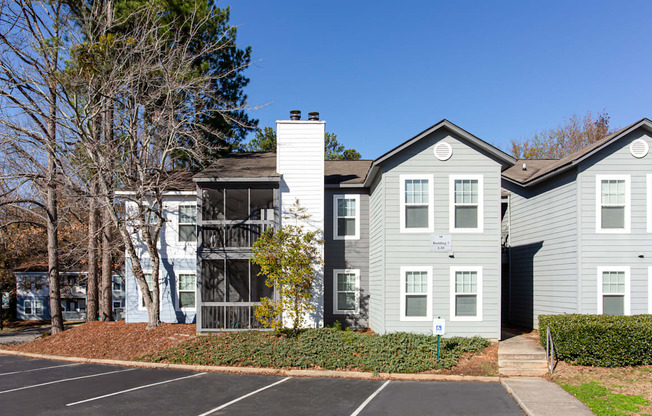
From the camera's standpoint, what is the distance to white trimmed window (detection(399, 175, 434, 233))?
47.5 ft

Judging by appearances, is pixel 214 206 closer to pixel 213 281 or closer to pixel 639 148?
pixel 213 281

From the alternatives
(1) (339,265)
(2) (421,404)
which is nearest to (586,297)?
(2) (421,404)

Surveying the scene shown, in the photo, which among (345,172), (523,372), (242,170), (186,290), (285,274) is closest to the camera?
(523,372)

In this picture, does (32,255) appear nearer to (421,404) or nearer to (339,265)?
(339,265)

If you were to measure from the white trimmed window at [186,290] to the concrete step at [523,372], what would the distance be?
11631 millimetres

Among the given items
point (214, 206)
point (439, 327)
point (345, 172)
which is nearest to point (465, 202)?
point (439, 327)

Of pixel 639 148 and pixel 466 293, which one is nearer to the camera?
pixel 639 148

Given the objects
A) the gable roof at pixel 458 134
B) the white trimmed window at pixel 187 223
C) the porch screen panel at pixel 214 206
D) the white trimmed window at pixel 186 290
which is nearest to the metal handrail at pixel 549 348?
the gable roof at pixel 458 134

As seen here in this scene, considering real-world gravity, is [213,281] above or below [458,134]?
below

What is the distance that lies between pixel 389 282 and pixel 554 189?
20.8ft

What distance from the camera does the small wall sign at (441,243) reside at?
1427 centimetres

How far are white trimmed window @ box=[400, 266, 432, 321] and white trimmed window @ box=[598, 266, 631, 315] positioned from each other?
4.91m

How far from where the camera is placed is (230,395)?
10.0 metres

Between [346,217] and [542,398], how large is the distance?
959 centimetres
